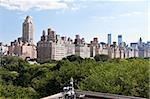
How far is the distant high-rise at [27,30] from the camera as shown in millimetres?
17406

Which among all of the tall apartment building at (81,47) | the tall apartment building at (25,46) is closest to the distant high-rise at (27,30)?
the tall apartment building at (25,46)

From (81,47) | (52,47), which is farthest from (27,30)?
(81,47)

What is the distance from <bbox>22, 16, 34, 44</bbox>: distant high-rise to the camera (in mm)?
17406

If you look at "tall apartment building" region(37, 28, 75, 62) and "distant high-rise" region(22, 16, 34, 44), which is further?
"tall apartment building" region(37, 28, 75, 62)

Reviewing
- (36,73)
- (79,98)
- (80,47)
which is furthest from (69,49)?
(79,98)

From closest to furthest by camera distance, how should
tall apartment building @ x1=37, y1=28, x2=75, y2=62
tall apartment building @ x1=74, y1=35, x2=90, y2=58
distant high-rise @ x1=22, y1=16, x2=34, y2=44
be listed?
distant high-rise @ x1=22, y1=16, x2=34, y2=44, tall apartment building @ x1=37, y1=28, x2=75, y2=62, tall apartment building @ x1=74, y1=35, x2=90, y2=58

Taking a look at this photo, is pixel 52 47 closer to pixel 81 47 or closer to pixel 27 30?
pixel 27 30

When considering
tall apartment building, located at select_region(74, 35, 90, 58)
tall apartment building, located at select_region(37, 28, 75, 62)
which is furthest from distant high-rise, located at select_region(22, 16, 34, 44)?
tall apartment building, located at select_region(74, 35, 90, 58)

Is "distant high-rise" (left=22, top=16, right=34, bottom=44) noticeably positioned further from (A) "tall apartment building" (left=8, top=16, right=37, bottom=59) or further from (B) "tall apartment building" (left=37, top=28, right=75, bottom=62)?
(B) "tall apartment building" (left=37, top=28, right=75, bottom=62)

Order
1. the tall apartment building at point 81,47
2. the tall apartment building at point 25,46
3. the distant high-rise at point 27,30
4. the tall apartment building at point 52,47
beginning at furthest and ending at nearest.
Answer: the tall apartment building at point 81,47
the tall apartment building at point 25,46
the tall apartment building at point 52,47
the distant high-rise at point 27,30

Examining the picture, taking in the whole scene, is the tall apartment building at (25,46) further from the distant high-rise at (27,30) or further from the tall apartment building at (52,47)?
the tall apartment building at (52,47)

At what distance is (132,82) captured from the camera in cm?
454

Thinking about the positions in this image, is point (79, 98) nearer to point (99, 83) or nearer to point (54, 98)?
point (54, 98)

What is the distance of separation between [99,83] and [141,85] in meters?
0.64
